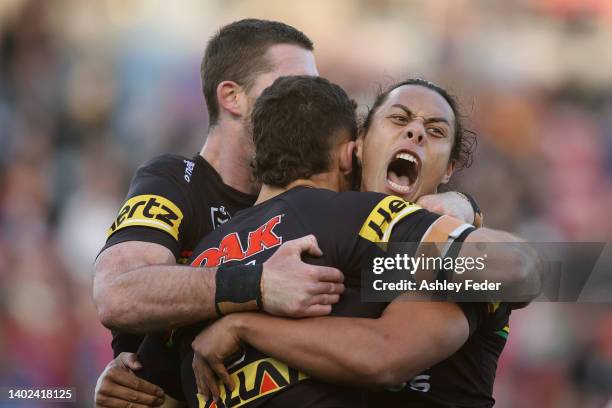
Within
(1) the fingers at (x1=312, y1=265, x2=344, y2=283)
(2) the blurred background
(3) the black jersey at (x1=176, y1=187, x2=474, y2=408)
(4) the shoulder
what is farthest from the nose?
(2) the blurred background

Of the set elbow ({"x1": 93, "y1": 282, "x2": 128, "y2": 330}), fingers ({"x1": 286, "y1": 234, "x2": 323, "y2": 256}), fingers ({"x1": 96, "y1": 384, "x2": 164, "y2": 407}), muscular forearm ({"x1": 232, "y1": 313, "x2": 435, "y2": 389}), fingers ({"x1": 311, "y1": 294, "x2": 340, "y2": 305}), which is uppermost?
fingers ({"x1": 286, "y1": 234, "x2": 323, "y2": 256})

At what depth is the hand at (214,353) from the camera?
309 cm

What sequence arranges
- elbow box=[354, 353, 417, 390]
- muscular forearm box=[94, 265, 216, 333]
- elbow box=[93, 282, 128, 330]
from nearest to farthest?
elbow box=[354, 353, 417, 390]
muscular forearm box=[94, 265, 216, 333]
elbow box=[93, 282, 128, 330]

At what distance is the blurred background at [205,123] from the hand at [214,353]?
4130 millimetres

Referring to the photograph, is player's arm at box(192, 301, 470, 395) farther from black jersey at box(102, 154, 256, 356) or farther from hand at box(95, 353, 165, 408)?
black jersey at box(102, 154, 256, 356)

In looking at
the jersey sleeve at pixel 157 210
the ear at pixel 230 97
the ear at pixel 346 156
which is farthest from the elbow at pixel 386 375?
the ear at pixel 230 97

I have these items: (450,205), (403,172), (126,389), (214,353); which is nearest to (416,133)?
(403,172)

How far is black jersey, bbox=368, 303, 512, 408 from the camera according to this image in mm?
3273

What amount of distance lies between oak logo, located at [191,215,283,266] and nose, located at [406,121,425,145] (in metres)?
0.83

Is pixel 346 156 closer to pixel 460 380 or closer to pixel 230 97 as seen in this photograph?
pixel 460 380

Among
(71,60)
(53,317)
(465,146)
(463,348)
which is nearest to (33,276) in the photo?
(53,317)

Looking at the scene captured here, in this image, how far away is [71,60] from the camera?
9.29 m

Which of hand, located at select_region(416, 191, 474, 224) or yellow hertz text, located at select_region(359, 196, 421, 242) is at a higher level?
yellow hertz text, located at select_region(359, 196, 421, 242)

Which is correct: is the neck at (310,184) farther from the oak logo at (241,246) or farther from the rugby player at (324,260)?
the oak logo at (241,246)
